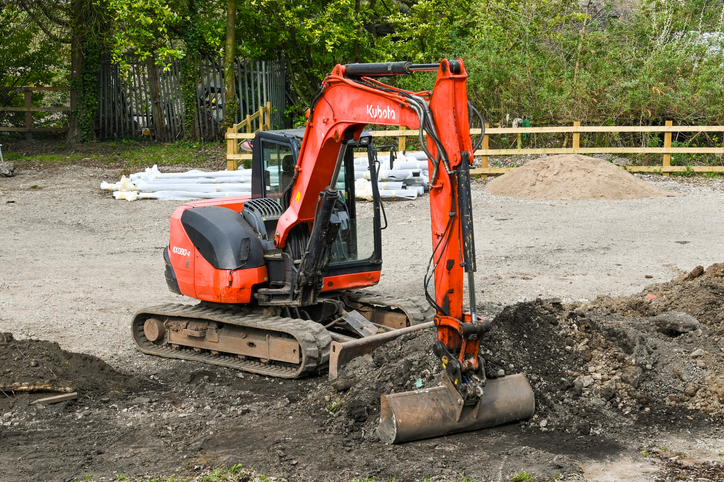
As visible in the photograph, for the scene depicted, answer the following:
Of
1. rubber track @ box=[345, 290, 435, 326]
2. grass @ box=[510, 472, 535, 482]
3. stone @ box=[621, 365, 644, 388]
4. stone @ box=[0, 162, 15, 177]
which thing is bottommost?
grass @ box=[510, 472, 535, 482]

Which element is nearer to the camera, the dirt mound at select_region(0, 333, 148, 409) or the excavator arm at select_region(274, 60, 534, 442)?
the excavator arm at select_region(274, 60, 534, 442)

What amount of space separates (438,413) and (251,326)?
2.57 metres

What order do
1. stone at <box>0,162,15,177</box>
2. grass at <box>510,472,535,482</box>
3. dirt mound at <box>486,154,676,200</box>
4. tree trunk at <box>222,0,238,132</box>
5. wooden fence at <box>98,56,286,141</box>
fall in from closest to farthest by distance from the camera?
grass at <box>510,472,535,482</box>, dirt mound at <box>486,154,676,200</box>, stone at <box>0,162,15,177</box>, tree trunk at <box>222,0,238,132</box>, wooden fence at <box>98,56,286,141</box>

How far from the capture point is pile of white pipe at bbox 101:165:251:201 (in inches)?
643

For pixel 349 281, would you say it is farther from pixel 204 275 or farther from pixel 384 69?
pixel 384 69

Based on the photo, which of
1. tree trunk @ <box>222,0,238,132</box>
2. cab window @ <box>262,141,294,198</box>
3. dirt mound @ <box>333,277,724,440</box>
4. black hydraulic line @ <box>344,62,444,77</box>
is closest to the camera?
black hydraulic line @ <box>344,62,444,77</box>

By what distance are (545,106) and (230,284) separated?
49.2 feet

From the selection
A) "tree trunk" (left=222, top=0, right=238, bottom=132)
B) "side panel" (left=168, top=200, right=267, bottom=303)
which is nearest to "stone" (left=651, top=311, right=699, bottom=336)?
"side panel" (left=168, top=200, right=267, bottom=303)

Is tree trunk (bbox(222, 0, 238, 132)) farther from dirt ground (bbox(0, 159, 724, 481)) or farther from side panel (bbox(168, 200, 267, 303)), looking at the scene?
side panel (bbox(168, 200, 267, 303))

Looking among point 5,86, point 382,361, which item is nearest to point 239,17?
point 5,86

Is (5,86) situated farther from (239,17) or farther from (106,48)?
(239,17)

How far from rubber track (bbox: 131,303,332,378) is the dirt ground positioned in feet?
0.38

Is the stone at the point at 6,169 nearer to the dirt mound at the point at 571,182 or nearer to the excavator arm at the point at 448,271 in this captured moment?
the dirt mound at the point at 571,182

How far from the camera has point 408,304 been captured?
7.74m
